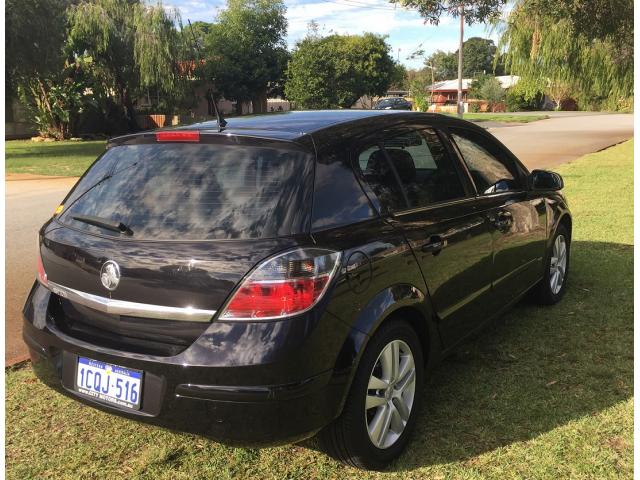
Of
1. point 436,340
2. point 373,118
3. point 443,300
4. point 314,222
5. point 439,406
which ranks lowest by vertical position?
point 439,406

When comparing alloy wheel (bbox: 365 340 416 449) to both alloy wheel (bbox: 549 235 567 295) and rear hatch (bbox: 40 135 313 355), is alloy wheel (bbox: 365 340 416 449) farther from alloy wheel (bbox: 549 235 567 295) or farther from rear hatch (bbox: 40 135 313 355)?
alloy wheel (bbox: 549 235 567 295)

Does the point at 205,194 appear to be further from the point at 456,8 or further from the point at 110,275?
the point at 456,8

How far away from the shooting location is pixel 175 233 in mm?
2492

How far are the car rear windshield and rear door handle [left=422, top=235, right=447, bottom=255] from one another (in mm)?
782

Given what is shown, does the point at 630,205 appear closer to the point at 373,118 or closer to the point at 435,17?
the point at 435,17

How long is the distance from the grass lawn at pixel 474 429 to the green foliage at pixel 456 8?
697cm

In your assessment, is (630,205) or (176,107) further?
(176,107)

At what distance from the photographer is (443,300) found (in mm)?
3125

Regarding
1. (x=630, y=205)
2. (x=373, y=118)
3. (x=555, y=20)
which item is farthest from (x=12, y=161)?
(x=373, y=118)

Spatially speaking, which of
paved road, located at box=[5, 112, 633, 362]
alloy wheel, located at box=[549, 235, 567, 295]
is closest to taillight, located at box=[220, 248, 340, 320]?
paved road, located at box=[5, 112, 633, 362]

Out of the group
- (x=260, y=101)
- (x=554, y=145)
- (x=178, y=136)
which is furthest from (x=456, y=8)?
(x=260, y=101)

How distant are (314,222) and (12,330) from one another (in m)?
3.09

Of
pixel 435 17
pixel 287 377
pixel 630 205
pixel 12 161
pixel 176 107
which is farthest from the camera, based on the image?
pixel 176 107

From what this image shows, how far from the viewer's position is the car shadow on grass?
302 cm
